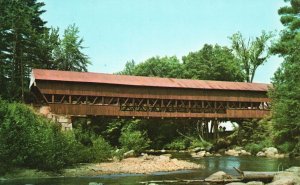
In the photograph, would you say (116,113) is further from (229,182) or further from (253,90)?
(229,182)

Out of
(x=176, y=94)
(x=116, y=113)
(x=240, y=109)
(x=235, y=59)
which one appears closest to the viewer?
(x=116, y=113)

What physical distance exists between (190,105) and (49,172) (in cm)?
1887

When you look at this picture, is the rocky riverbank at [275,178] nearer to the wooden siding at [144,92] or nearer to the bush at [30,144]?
the bush at [30,144]

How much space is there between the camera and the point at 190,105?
37125 millimetres

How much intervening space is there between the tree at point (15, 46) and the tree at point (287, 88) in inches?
726

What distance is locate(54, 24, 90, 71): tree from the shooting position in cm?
4553

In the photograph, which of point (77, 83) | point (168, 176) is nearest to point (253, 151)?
point (77, 83)

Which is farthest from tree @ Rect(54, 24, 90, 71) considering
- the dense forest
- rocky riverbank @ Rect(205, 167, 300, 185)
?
rocky riverbank @ Rect(205, 167, 300, 185)

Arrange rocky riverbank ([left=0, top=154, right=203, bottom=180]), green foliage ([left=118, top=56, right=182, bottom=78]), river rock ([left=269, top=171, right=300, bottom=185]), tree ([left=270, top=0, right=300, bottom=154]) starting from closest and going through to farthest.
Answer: river rock ([left=269, top=171, right=300, bottom=185]) < rocky riverbank ([left=0, top=154, right=203, bottom=180]) < tree ([left=270, top=0, right=300, bottom=154]) < green foliage ([left=118, top=56, right=182, bottom=78])

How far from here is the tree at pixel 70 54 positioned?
45.5 metres

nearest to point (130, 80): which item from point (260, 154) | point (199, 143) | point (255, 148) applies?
point (199, 143)

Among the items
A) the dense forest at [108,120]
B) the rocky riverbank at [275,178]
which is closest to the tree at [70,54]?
the dense forest at [108,120]

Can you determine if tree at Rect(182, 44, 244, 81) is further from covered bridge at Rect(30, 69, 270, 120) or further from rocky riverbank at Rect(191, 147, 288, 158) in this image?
rocky riverbank at Rect(191, 147, 288, 158)

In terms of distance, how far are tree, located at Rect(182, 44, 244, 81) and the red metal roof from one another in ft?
40.5
